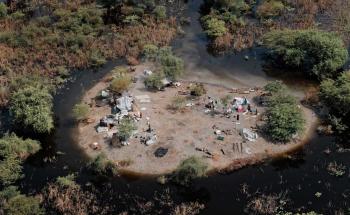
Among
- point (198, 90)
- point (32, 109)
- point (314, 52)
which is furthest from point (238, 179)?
point (32, 109)

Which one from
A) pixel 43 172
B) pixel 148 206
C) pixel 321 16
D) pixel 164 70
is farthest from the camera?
pixel 321 16

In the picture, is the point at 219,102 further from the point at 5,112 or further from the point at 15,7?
the point at 15,7

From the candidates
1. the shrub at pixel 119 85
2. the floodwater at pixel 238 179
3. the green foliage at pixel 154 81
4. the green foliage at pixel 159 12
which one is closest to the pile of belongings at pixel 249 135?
the floodwater at pixel 238 179

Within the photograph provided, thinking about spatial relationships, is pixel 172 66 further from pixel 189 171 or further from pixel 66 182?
pixel 66 182

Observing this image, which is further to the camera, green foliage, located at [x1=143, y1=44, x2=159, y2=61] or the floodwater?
green foliage, located at [x1=143, y1=44, x2=159, y2=61]

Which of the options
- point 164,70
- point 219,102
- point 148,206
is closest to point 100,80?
point 164,70

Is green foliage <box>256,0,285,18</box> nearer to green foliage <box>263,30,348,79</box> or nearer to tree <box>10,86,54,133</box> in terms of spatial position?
green foliage <box>263,30,348,79</box>

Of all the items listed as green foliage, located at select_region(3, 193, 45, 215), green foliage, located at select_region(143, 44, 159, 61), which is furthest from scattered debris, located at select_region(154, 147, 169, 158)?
green foliage, located at select_region(143, 44, 159, 61)
